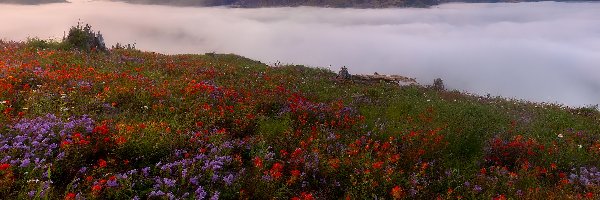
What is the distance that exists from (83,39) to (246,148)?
17.4m

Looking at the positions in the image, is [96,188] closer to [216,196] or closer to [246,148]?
[216,196]

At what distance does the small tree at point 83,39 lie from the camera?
19938 millimetres

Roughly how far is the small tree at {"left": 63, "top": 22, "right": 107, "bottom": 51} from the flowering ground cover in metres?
9.22

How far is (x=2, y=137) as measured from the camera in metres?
5.64

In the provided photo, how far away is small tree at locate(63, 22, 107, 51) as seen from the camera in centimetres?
1994

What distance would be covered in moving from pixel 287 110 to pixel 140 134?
4180 millimetres

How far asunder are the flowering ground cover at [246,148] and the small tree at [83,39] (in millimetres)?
9217

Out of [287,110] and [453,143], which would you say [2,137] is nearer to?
[287,110]

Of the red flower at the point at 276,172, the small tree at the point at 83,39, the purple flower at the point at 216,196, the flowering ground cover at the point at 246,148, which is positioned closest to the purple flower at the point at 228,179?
the flowering ground cover at the point at 246,148

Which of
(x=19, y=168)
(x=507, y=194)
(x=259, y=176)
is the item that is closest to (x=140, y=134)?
(x=19, y=168)

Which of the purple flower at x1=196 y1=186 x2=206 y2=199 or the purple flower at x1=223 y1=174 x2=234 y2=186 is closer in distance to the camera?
the purple flower at x1=196 y1=186 x2=206 y2=199

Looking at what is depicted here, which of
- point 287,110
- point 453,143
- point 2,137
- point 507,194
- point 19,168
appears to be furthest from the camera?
point 287,110

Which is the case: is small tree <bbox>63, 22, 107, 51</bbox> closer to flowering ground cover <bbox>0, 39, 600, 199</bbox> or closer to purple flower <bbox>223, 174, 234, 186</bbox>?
flowering ground cover <bbox>0, 39, 600, 199</bbox>

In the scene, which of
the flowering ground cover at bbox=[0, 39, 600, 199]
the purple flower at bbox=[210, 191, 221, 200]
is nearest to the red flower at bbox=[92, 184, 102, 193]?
the flowering ground cover at bbox=[0, 39, 600, 199]
